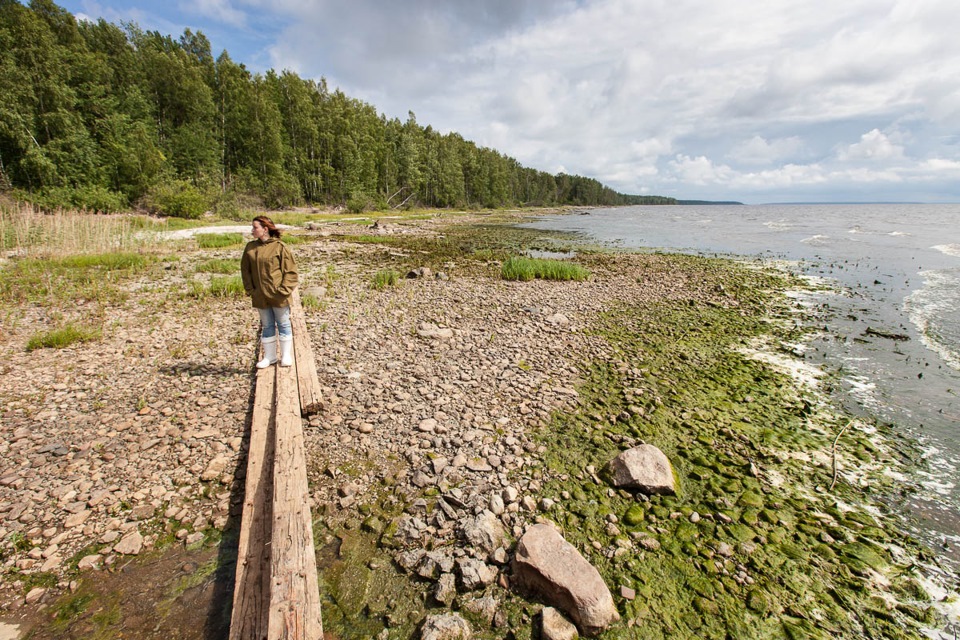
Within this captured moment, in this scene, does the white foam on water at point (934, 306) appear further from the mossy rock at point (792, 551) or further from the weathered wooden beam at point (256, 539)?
the weathered wooden beam at point (256, 539)

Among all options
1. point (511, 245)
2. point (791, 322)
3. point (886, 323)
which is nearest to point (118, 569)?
point (791, 322)

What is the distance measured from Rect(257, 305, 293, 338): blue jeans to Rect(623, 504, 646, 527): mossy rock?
6.74 m

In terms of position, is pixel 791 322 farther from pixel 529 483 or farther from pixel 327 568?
pixel 327 568

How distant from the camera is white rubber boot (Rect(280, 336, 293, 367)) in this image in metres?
8.00

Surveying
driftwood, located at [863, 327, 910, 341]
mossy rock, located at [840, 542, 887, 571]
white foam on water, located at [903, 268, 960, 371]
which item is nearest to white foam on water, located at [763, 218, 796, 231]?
white foam on water, located at [903, 268, 960, 371]

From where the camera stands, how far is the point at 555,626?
3684 millimetres

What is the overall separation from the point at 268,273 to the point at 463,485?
5.39 metres

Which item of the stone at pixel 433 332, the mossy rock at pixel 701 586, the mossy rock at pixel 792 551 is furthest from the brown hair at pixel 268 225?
the mossy rock at pixel 792 551

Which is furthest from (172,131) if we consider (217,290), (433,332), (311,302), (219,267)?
(433,332)

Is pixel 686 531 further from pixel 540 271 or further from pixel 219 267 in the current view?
pixel 219 267

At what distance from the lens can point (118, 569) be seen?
4273mm

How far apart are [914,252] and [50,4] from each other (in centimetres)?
9588

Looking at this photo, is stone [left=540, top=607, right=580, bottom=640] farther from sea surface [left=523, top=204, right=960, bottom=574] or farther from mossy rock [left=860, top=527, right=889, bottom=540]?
sea surface [left=523, top=204, right=960, bottom=574]

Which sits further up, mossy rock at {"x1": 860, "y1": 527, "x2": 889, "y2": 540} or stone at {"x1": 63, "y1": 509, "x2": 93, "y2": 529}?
stone at {"x1": 63, "y1": 509, "x2": 93, "y2": 529}
